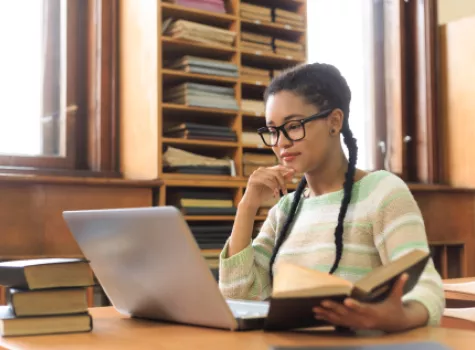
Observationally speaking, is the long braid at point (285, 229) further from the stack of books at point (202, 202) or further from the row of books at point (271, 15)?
the row of books at point (271, 15)

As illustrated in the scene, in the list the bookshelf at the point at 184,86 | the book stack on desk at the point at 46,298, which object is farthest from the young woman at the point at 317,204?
the bookshelf at the point at 184,86

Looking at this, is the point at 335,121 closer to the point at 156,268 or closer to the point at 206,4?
the point at 156,268

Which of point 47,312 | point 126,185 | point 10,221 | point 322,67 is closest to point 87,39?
point 126,185

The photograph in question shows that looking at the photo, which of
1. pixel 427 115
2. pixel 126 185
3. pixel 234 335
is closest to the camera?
pixel 234 335

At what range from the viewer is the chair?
58.4 inches

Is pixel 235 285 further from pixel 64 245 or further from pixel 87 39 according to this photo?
pixel 87 39

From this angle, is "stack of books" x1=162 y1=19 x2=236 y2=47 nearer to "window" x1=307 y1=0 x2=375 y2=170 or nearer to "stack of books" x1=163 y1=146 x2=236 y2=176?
"stack of books" x1=163 y1=146 x2=236 y2=176

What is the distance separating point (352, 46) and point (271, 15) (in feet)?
3.40

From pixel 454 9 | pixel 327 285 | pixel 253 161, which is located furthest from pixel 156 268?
pixel 454 9

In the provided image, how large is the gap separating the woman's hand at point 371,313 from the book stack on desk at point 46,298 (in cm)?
41

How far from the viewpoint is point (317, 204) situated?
1.50 metres

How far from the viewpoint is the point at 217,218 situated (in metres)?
3.25

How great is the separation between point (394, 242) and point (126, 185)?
6.22 feet

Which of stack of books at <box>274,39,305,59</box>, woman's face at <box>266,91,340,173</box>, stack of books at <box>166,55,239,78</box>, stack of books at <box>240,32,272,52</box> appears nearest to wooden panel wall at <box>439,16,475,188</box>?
stack of books at <box>274,39,305,59</box>
